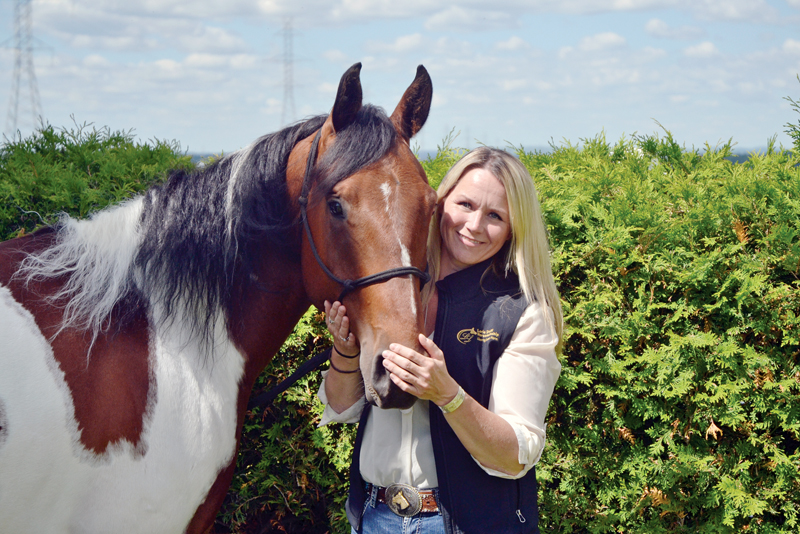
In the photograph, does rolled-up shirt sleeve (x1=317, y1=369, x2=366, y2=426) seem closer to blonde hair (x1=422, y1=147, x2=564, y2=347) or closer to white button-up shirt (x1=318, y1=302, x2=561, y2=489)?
white button-up shirt (x1=318, y1=302, x2=561, y2=489)

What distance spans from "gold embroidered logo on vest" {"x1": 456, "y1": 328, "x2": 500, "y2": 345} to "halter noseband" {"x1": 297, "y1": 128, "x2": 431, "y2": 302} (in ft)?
0.81

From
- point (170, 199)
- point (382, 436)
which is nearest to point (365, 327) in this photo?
point (382, 436)

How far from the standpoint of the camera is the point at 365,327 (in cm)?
177

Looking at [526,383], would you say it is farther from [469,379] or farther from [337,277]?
[337,277]

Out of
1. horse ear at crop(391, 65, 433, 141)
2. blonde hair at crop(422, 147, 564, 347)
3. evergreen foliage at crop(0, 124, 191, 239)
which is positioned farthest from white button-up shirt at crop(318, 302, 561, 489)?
evergreen foliage at crop(0, 124, 191, 239)

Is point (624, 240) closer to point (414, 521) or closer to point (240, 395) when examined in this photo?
point (414, 521)

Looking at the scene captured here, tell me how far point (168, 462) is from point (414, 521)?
2.81 feet

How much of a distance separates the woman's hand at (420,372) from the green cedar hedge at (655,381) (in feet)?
4.43

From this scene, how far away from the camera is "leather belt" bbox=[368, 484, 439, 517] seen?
1.86 meters

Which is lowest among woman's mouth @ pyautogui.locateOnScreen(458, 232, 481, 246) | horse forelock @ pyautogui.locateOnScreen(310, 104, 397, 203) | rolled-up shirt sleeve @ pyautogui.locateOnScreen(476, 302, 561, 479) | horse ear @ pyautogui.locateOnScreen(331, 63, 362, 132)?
rolled-up shirt sleeve @ pyautogui.locateOnScreen(476, 302, 561, 479)

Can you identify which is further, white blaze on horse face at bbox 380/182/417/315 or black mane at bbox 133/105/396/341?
black mane at bbox 133/105/396/341

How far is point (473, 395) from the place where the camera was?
1.95 meters

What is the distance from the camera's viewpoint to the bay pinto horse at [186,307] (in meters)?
1.71

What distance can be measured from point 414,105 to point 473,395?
1.14 meters
